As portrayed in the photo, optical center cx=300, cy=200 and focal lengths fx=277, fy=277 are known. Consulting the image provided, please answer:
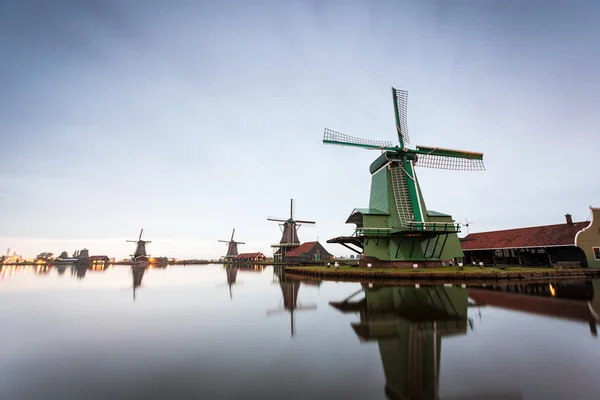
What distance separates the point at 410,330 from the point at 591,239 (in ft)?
100

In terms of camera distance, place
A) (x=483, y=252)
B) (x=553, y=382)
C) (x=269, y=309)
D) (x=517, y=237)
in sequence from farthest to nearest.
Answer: (x=483, y=252)
(x=517, y=237)
(x=269, y=309)
(x=553, y=382)

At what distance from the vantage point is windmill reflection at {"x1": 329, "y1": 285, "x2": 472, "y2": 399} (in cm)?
475

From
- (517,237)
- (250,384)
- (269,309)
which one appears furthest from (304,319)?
(517,237)

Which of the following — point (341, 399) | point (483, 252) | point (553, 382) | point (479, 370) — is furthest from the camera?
point (483, 252)

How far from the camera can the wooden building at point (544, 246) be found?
1027 inches

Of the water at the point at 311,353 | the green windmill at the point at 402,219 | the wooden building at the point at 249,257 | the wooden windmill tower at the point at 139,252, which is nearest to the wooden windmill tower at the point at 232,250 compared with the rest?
the wooden building at the point at 249,257

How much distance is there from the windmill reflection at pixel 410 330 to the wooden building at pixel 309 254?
43908mm

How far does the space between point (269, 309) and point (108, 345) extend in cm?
627

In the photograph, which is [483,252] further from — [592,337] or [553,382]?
[553,382]

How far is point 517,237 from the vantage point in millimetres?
32500

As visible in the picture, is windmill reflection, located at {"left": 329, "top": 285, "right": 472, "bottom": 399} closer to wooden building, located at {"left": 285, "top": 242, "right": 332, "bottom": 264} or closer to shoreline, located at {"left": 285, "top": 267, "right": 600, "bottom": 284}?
shoreline, located at {"left": 285, "top": 267, "right": 600, "bottom": 284}

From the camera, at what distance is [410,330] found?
776 centimetres

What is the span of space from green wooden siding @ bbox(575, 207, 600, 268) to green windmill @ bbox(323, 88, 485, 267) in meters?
10.6

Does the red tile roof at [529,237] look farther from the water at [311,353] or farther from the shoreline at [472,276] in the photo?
the water at [311,353]
